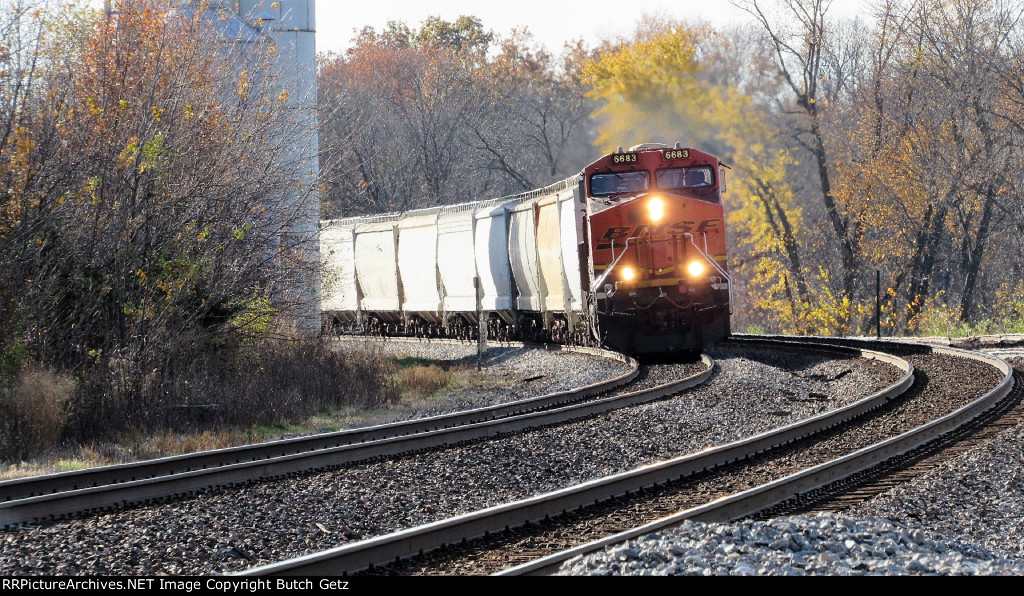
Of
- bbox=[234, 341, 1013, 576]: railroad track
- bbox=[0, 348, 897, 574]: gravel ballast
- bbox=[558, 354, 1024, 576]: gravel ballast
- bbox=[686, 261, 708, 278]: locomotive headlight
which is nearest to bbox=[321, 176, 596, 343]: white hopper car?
bbox=[686, 261, 708, 278]: locomotive headlight

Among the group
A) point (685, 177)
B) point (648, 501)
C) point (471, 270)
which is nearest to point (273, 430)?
point (648, 501)

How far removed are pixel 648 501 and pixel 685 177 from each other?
422 inches

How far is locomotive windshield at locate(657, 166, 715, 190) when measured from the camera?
17281 mm

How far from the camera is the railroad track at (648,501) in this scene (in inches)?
225

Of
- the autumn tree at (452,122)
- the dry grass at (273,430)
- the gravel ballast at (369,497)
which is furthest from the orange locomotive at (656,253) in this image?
the autumn tree at (452,122)

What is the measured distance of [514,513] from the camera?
21.6ft

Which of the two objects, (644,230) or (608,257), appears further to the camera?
(608,257)

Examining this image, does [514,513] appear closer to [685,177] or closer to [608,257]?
[608,257]

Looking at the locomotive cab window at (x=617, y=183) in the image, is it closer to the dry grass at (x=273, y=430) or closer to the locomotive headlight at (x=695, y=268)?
the locomotive headlight at (x=695, y=268)

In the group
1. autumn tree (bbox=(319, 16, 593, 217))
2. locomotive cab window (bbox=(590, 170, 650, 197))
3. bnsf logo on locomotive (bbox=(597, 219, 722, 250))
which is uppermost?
autumn tree (bbox=(319, 16, 593, 217))

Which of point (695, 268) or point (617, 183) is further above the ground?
point (617, 183)

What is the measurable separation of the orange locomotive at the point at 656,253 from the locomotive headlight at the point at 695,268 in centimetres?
2

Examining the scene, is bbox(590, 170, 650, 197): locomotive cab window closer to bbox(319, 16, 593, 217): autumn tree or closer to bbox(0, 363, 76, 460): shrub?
bbox(0, 363, 76, 460): shrub

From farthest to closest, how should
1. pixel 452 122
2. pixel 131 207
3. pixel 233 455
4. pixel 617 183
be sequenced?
pixel 452 122, pixel 617 183, pixel 131 207, pixel 233 455
